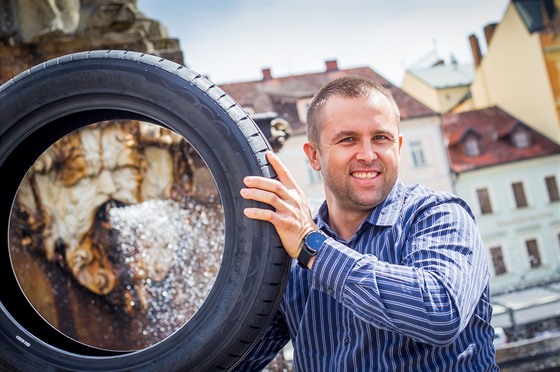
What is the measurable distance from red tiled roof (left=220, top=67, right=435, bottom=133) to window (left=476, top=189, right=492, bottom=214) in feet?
14.0

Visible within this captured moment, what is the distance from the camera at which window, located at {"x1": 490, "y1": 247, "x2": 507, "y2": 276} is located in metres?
23.9

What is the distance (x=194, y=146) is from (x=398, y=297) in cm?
76

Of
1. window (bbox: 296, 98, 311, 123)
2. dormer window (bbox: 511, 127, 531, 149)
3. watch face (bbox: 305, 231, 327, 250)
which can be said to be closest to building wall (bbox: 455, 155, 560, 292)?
dormer window (bbox: 511, 127, 531, 149)

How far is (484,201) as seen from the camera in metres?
24.5

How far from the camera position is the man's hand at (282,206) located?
1608 millimetres

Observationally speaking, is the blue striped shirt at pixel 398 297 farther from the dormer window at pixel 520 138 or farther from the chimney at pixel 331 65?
the dormer window at pixel 520 138

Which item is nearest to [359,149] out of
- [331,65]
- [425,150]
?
[425,150]

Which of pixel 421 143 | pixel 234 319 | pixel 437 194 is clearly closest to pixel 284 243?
pixel 234 319

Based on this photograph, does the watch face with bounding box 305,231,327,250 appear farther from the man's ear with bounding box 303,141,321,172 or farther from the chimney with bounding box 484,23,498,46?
the chimney with bounding box 484,23,498,46

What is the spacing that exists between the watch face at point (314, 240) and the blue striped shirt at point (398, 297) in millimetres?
18

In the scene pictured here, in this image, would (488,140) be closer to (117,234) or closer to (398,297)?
(117,234)

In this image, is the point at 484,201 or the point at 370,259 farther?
the point at 484,201

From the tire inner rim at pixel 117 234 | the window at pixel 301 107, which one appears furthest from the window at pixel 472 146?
the tire inner rim at pixel 117 234

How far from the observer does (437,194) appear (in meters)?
1.85
